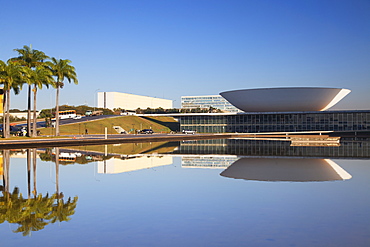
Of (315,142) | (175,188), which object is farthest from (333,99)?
(175,188)

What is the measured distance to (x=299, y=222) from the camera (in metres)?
8.84

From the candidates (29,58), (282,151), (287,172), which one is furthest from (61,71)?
(287,172)

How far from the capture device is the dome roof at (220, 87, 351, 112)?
243ft

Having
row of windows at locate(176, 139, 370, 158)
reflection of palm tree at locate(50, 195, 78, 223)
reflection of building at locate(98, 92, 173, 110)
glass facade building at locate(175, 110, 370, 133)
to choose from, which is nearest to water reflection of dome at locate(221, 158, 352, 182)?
→ reflection of palm tree at locate(50, 195, 78, 223)

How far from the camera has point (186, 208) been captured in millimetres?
10320

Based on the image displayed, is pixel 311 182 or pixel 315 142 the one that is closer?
pixel 311 182

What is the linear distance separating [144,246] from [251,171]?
1150 cm

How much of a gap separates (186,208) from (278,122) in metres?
72.3

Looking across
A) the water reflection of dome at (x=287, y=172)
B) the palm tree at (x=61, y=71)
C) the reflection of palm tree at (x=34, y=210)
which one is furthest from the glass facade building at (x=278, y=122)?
the reflection of palm tree at (x=34, y=210)

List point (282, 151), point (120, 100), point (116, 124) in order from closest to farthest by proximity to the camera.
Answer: point (282, 151) < point (116, 124) < point (120, 100)

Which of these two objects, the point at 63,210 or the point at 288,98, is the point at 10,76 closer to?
the point at 63,210

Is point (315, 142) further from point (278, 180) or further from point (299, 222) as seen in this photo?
point (299, 222)

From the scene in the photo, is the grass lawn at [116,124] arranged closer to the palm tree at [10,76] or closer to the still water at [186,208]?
the palm tree at [10,76]

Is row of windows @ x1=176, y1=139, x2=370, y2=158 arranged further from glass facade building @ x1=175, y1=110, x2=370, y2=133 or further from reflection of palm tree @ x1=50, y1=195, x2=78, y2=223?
glass facade building @ x1=175, y1=110, x2=370, y2=133
